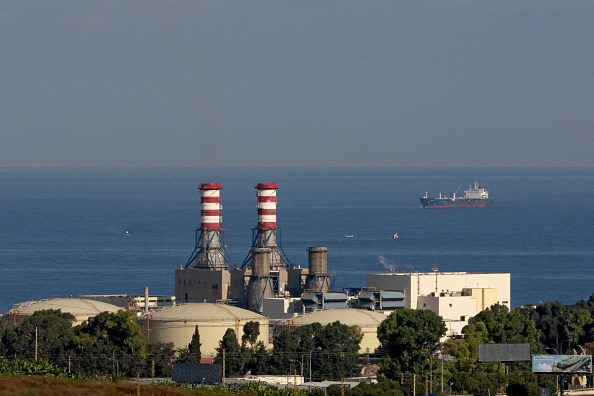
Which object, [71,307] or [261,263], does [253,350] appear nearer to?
[71,307]

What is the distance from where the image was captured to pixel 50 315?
221ft

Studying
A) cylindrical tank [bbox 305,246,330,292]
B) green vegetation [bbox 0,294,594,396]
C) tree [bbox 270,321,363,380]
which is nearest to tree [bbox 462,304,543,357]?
green vegetation [bbox 0,294,594,396]

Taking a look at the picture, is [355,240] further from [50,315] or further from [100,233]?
[50,315]

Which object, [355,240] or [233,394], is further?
[355,240]

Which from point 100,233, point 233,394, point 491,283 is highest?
point 100,233

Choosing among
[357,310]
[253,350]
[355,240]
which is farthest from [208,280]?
[355,240]

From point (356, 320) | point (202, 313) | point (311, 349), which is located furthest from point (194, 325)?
point (356, 320)

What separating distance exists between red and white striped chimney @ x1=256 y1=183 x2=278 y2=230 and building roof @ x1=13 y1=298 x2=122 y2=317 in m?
15.3

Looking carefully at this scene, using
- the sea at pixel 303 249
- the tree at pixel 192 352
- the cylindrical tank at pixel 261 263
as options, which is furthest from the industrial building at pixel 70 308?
the sea at pixel 303 249

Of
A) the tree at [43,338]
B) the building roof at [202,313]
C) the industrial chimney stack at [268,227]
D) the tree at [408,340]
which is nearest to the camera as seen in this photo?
the tree at [408,340]

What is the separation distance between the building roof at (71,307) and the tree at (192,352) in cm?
806

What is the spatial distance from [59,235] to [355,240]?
32662 millimetres

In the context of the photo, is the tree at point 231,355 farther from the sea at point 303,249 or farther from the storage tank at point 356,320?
the sea at point 303,249

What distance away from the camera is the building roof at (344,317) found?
2832 inches
